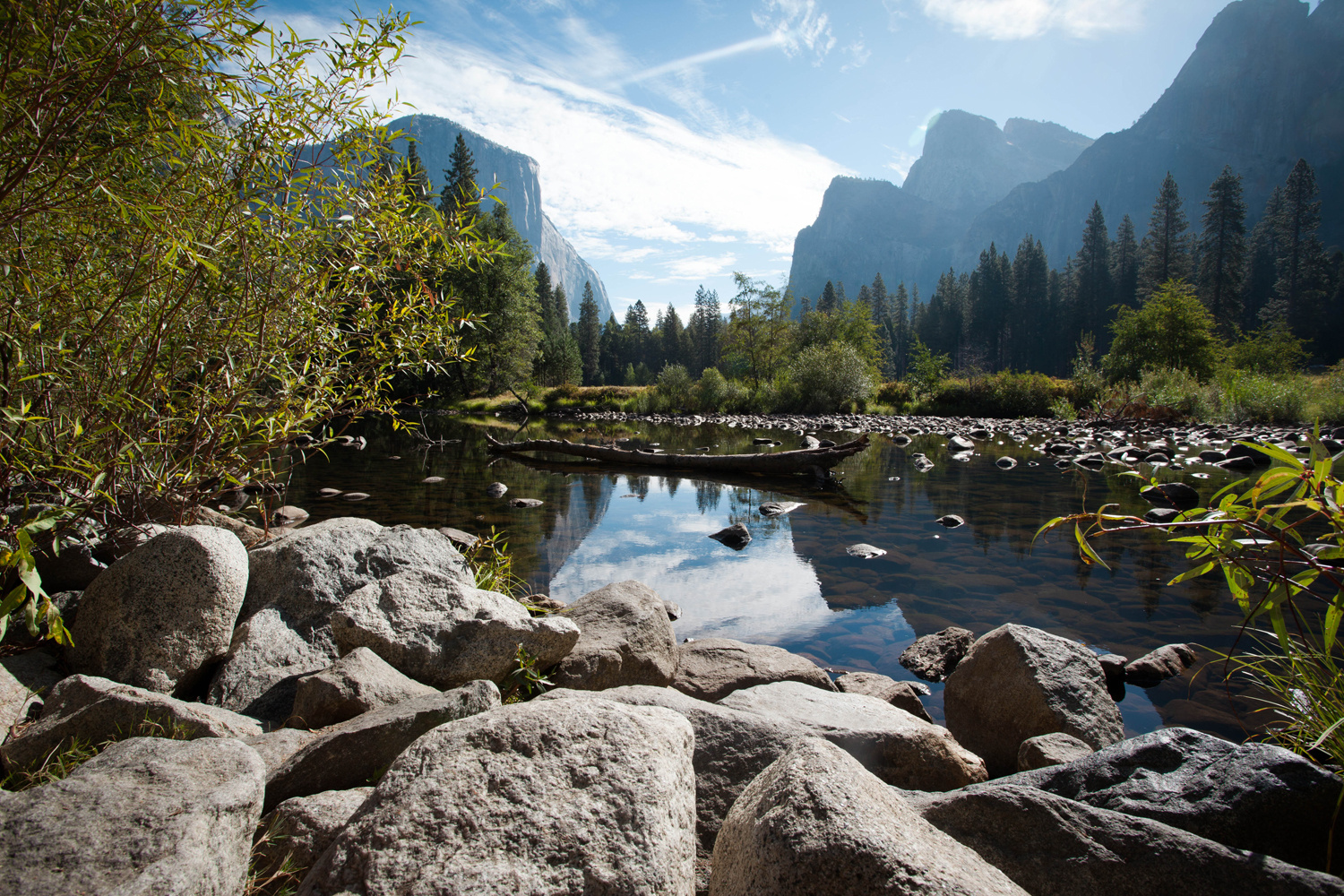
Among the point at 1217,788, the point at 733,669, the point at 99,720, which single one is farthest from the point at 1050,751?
the point at 99,720

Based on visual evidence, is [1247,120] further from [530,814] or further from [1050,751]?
[530,814]

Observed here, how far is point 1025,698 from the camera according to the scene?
376 cm

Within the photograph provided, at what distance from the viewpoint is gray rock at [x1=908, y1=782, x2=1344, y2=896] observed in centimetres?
173

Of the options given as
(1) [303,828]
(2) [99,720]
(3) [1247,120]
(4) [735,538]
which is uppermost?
(3) [1247,120]

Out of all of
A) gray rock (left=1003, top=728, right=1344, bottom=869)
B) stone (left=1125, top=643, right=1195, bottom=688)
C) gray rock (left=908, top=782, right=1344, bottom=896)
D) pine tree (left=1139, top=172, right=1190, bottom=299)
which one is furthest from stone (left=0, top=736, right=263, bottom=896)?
pine tree (left=1139, top=172, right=1190, bottom=299)

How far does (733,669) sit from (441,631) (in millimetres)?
2156

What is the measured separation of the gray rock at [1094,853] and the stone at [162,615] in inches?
152

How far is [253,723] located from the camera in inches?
111

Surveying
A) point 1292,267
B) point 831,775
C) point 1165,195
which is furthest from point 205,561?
point 1292,267

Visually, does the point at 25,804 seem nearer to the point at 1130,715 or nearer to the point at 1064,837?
the point at 1064,837

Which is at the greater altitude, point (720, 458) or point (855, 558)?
point (720, 458)

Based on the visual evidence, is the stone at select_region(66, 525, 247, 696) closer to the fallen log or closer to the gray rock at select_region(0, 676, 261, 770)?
the gray rock at select_region(0, 676, 261, 770)

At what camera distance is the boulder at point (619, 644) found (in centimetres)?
388

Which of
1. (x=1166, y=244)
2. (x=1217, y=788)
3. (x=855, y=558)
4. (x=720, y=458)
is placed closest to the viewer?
(x=1217, y=788)
